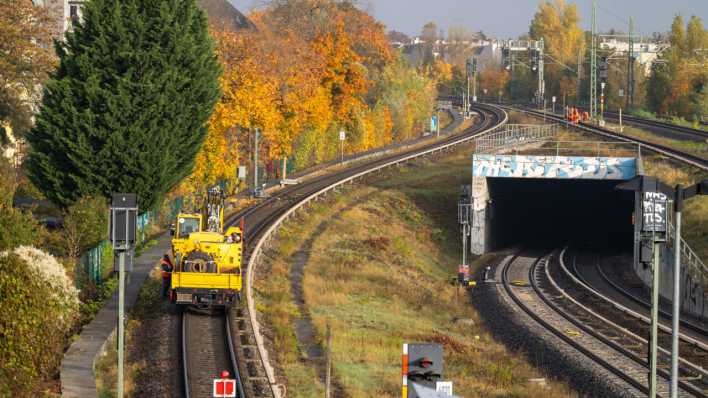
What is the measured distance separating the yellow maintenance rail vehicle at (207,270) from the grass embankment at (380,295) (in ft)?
7.10

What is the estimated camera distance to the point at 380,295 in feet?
140

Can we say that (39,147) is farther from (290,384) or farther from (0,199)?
(290,384)

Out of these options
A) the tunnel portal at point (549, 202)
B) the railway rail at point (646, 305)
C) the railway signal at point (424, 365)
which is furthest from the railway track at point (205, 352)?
the tunnel portal at point (549, 202)

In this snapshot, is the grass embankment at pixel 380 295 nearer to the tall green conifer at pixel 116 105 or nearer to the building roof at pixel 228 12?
the tall green conifer at pixel 116 105

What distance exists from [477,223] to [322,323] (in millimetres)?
29097

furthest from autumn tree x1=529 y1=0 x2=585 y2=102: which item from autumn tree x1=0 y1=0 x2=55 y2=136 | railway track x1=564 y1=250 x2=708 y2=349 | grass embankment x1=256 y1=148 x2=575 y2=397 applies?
autumn tree x1=0 y1=0 x2=55 y2=136

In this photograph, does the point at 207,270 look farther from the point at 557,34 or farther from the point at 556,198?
the point at 557,34

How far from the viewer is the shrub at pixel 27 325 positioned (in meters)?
24.1

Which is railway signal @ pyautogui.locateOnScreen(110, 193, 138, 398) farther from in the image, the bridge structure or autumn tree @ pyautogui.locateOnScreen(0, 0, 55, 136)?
autumn tree @ pyautogui.locateOnScreen(0, 0, 55, 136)

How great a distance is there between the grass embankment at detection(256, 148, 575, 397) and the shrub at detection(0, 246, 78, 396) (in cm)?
615

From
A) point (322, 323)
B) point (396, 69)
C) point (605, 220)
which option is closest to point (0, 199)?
point (322, 323)

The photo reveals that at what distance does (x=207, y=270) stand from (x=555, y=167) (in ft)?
114

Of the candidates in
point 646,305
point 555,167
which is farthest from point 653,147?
point 646,305

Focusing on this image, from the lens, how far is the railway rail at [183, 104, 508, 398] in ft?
85.5
